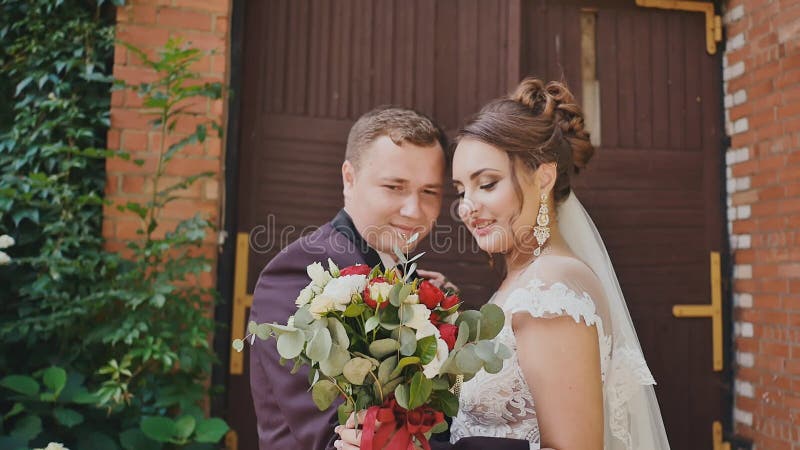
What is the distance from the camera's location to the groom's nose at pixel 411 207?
2404mm

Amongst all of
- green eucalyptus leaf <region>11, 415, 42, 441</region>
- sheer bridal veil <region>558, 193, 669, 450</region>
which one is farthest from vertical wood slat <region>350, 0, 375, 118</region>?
green eucalyptus leaf <region>11, 415, 42, 441</region>

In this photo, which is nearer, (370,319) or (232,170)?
(370,319)

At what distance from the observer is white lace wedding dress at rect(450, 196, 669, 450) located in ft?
6.33

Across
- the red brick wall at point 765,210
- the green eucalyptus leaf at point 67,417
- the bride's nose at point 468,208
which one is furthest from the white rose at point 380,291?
the red brick wall at point 765,210

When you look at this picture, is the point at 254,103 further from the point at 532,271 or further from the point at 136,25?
the point at 532,271

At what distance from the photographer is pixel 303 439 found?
194cm

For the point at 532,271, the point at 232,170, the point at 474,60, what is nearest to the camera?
the point at 532,271

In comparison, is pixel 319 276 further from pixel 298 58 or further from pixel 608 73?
pixel 608 73

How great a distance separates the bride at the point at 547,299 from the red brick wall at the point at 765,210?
165 centimetres

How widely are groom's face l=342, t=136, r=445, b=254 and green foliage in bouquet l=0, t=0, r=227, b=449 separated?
910 mm

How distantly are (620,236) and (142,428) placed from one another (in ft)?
9.24

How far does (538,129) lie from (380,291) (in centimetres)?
104

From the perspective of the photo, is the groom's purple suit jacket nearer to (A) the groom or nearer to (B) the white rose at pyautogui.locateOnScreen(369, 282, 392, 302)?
(A) the groom

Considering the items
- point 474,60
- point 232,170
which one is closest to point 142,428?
point 232,170
